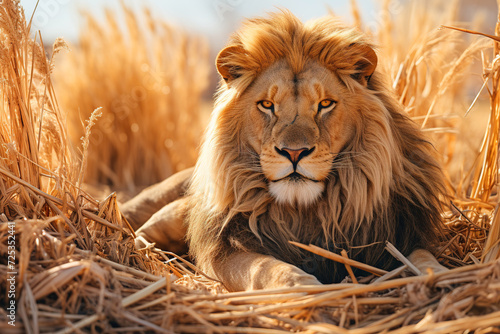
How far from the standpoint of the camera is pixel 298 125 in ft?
9.39

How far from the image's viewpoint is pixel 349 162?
9.89 ft

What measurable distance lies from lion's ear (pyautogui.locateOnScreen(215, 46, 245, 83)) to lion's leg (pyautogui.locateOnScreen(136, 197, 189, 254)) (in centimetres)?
119

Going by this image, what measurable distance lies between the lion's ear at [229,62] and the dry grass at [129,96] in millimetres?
3927

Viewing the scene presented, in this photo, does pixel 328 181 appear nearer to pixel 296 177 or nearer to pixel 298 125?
pixel 296 177

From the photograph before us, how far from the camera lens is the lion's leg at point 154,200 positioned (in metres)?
4.57

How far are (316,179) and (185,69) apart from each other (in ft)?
16.7

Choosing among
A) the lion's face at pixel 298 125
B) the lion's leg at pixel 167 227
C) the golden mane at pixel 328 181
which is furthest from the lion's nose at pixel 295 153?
the lion's leg at pixel 167 227

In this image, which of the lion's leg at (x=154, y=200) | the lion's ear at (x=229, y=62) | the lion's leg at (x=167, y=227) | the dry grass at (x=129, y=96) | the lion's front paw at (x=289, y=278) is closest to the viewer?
the lion's front paw at (x=289, y=278)

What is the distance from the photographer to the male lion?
9.66 feet

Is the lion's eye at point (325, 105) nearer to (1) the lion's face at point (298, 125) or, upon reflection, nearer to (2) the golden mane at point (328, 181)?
(1) the lion's face at point (298, 125)

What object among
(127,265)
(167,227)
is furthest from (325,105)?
(167,227)

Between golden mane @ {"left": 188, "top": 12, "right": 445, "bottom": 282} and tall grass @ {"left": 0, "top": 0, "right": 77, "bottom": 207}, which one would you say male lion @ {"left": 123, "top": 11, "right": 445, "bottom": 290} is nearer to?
golden mane @ {"left": 188, "top": 12, "right": 445, "bottom": 282}

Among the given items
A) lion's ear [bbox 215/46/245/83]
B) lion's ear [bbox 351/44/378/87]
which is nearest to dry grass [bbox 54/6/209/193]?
lion's ear [bbox 215/46/245/83]

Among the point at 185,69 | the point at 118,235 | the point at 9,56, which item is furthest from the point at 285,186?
the point at 185,69
